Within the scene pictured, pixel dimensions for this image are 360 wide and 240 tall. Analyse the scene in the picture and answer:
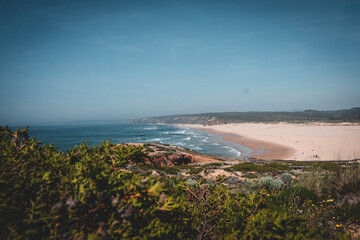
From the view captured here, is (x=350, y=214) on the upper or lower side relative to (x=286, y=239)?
lower

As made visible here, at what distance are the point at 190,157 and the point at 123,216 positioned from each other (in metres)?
15.7

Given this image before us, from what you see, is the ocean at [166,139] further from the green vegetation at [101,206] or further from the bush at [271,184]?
the bush at [271,184]

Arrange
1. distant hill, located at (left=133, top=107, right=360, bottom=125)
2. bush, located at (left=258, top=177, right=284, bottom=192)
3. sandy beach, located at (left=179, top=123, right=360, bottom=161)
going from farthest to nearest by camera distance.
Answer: distant hill, located at (left=133, top=107, right=360, bottom=125) < sandy beach, located at (left=179, top=123, right=360, bottom=161) < bush, located at (left=258, top=177, right=284, bottom=192)

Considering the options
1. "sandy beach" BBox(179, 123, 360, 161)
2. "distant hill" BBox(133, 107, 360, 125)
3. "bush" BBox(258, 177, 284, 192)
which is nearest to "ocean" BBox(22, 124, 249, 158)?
"sandy beach" BBox(179, 123, 360, 161)

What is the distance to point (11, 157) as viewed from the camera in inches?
72.5

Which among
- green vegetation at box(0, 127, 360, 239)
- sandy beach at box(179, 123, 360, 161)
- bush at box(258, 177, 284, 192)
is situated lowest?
sandy beach at box(179, 123, 360, 161)

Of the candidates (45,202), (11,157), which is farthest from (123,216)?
(11,157)

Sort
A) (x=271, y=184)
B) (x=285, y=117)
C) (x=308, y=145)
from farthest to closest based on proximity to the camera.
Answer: (x=285, y=117)
(x=308, y=145)
(x=271, y=184)

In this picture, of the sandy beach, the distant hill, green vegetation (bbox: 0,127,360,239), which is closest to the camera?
green vegetation (bbox: 0,127,360,239)

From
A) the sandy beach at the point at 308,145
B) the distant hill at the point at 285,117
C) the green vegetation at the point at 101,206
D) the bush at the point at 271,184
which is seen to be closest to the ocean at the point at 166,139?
the sandy beach at the point at 308,145

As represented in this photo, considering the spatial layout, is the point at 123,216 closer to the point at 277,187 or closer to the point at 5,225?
the point at 5,225

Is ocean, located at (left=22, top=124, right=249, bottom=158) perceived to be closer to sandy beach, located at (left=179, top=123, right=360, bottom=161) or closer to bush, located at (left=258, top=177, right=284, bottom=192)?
sandy beach, located at (left=179, top=123, right=360, bottom=161)

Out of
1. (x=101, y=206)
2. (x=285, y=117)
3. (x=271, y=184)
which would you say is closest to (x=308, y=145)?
(x=271, y=184)

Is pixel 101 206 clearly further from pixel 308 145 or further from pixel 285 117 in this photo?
pixel 285 117
